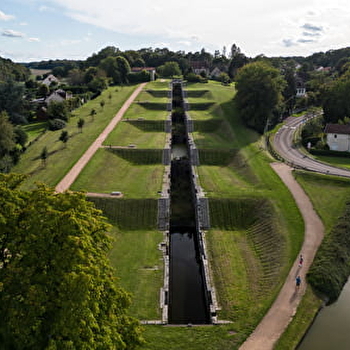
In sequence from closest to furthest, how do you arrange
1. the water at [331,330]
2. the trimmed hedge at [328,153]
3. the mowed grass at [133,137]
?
1. the water at [331,330]
2. the mowed grass at [133,137]
3. the trimmed hedge at [328,153]

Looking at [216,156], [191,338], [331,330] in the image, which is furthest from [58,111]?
[331,330]

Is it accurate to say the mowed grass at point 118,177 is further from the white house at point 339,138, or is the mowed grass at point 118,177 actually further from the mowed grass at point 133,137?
the white house at point 339,138

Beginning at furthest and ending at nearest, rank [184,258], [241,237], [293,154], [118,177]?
[293,154]
[118,177]
[241,237]
[184,258]

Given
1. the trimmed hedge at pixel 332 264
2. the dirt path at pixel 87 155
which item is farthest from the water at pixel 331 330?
the dirt path at pixel 87 155

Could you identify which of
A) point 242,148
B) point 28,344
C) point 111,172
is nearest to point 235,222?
point 111,172

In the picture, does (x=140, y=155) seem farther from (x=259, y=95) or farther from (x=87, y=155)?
(x=259, y=95)

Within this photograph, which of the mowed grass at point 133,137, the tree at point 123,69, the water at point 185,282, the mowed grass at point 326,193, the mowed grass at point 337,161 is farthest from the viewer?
the tree at point 123,69

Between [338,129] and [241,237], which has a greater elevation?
[338,129]
